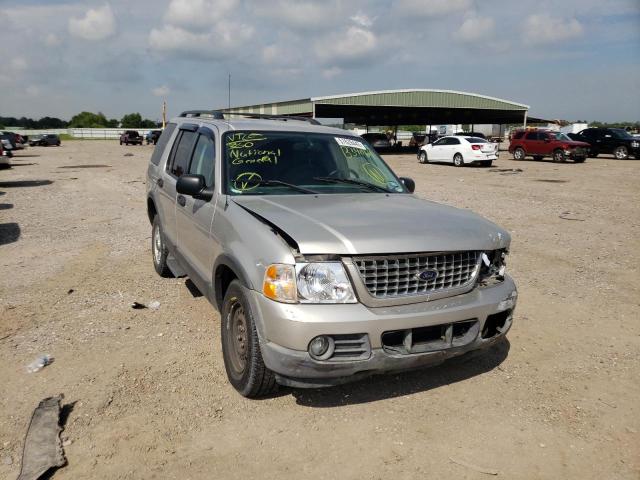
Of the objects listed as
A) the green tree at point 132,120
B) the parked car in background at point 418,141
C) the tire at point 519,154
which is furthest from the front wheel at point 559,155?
the green tree at point 132,120

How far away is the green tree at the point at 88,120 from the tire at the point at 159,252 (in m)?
130

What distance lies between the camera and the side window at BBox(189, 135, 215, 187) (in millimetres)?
4359

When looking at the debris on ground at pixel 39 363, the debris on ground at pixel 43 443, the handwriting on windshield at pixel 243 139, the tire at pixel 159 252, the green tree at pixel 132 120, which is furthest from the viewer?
the green tree at pixel 132 120

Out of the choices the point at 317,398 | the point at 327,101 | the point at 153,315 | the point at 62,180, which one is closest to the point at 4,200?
the point at 62,180

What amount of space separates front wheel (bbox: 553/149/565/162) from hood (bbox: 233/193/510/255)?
82.5ft

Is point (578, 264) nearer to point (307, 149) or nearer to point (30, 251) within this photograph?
point (307, 149)

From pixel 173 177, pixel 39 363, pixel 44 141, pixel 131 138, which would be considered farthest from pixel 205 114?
pixel 44 141

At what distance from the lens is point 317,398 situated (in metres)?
3.56

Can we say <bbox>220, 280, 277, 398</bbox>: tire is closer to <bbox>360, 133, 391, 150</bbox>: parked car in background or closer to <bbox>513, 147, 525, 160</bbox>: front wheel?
<bbox>513, 147, 525, 160</bbox>: front wheel

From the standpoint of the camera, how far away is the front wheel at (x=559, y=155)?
26.3 m

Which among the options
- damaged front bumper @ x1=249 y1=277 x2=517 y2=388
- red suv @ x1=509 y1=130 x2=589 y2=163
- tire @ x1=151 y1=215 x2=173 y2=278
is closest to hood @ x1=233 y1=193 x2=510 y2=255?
damaged front bumper @ x1=249 y1=277 x2=517 y2=388

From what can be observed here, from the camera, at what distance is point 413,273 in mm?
3148

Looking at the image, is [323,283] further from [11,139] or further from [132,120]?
[132,120]

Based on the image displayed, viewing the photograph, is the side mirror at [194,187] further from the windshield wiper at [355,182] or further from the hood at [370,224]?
the windshield wiper at [355,182]
